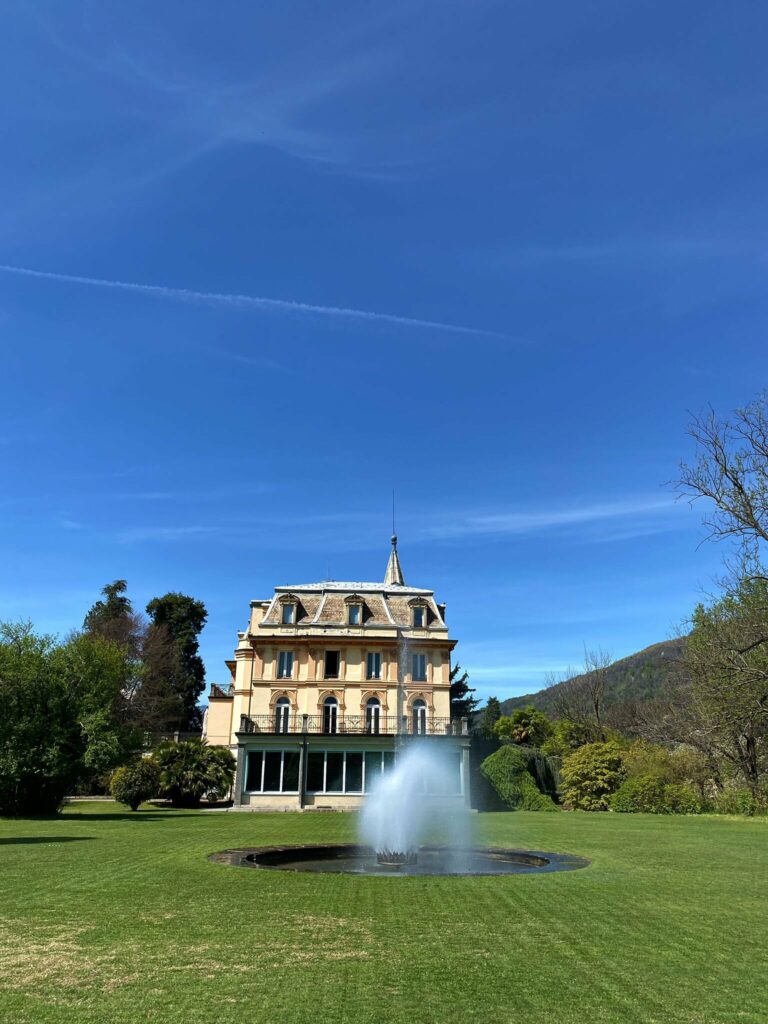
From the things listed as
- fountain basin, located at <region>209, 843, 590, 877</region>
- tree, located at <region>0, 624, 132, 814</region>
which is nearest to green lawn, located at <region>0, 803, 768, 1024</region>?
fountain basin, located at <region>209, 843, 590, 877</region>

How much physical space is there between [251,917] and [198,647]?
201 ft

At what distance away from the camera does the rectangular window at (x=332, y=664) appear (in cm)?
4109

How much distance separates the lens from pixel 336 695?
40781 millimetres

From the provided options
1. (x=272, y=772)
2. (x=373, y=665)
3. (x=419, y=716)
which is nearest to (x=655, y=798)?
(x=419, y=716)

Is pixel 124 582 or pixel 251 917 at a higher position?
pixel 124 582

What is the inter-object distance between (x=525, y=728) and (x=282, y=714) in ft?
65.6

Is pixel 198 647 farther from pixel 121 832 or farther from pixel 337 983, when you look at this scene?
pixel 337 983

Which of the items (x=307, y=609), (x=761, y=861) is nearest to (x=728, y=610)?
(x=761, y=861)

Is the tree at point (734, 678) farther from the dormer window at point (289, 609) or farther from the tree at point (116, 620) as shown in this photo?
the tree at point (116, 620)

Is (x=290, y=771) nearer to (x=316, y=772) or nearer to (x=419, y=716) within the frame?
(x=316, y=772)

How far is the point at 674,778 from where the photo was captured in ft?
118

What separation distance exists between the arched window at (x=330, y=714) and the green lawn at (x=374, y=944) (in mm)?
26437

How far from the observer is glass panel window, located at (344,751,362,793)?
1428 inches

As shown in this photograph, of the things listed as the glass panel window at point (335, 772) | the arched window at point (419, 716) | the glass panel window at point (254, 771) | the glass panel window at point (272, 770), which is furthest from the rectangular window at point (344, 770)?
the arched window at point (419, 716)
